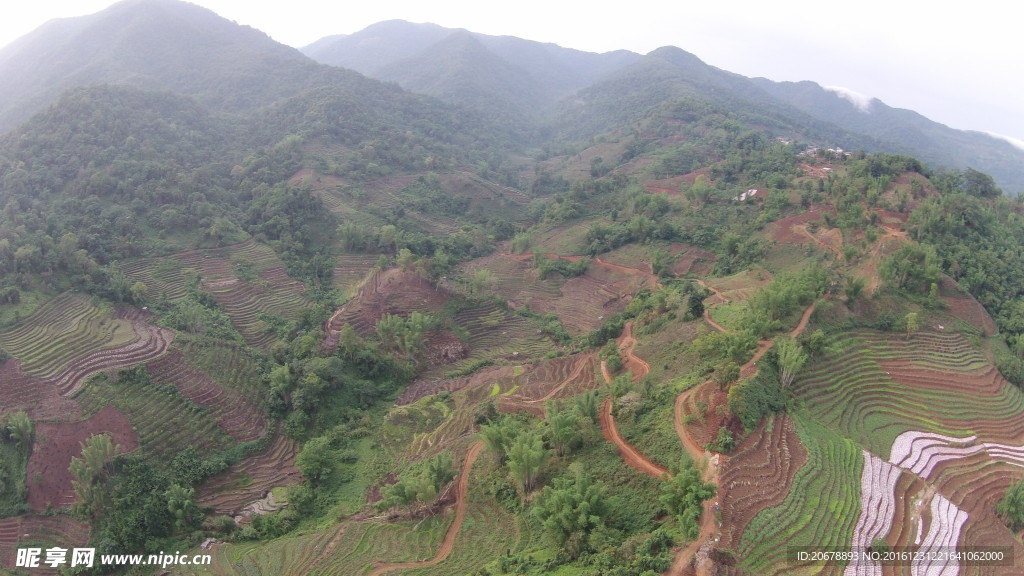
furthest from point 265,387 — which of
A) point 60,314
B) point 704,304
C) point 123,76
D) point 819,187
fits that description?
point 123,76

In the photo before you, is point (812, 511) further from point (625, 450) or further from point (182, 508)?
point (182, 508)

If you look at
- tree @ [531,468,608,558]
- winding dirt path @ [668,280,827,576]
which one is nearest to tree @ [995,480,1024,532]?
winding dirt path @ [668,280,827,576]

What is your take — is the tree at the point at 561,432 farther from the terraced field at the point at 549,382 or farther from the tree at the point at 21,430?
the tree at the point at 21,430

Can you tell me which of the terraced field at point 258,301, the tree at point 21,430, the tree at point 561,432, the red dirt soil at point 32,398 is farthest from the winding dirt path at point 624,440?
the tree at point 21,430

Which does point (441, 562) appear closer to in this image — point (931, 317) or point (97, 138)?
point (931, 317)

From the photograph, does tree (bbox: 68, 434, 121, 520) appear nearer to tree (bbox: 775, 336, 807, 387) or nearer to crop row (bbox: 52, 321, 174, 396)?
crop row (bbox: 52, 321, 174, 396)

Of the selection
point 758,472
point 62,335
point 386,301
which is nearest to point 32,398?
point 62,335

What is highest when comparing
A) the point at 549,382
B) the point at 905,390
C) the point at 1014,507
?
the point at 905,390

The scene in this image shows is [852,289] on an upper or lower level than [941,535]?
upper
